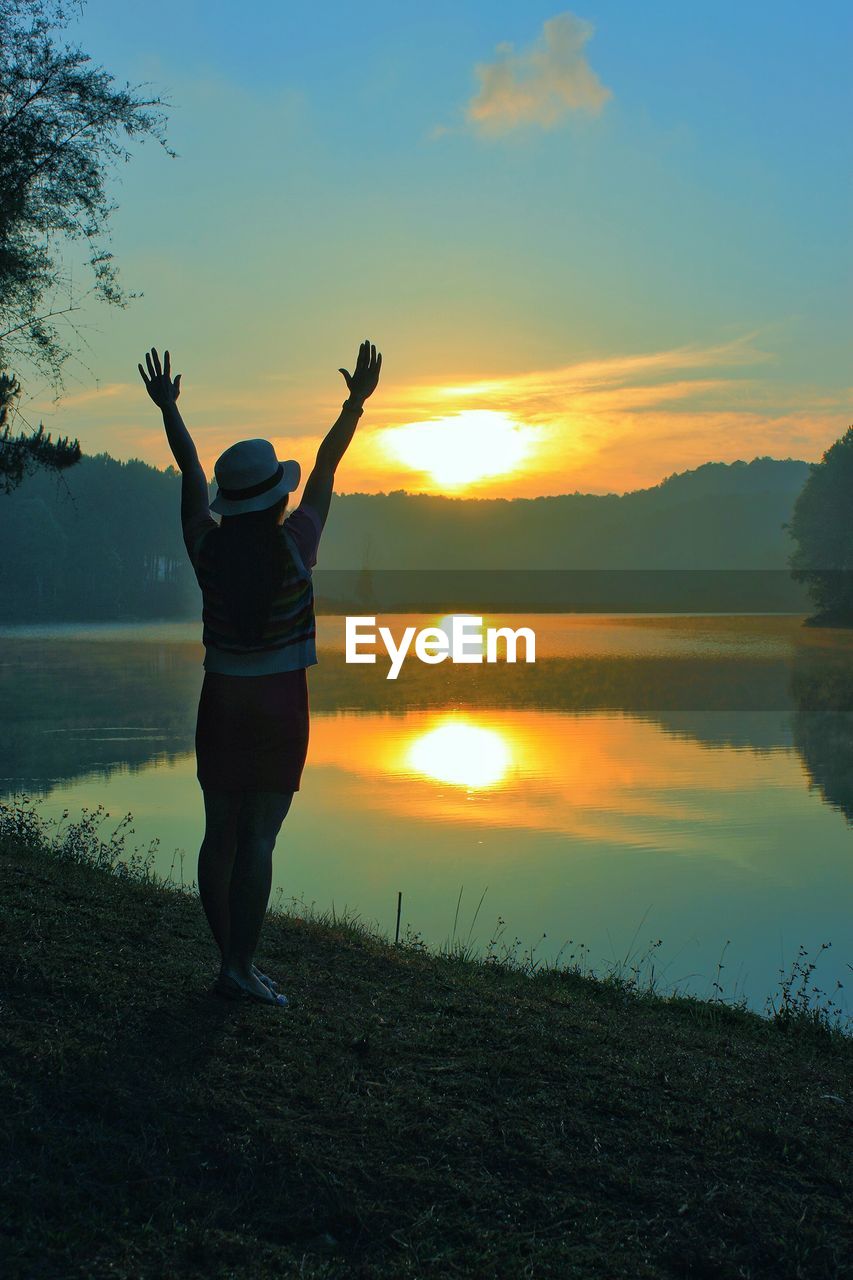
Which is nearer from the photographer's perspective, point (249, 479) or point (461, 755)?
point (249, 479)

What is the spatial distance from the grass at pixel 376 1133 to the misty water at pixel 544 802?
0.95 m

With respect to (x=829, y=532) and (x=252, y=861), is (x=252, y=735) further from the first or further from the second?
(x=829, y=532)

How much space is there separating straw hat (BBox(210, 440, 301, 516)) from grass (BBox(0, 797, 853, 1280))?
2190 mm

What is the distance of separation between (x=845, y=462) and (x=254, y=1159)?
7601cm

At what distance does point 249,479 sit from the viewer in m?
5.17

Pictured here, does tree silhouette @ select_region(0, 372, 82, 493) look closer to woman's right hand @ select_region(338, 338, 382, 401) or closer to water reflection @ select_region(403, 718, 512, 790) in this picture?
woman's right hand @ select_region(338, 338, 382, 401)

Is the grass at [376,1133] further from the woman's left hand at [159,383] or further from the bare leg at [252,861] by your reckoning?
the woman's left hand at [159,383]

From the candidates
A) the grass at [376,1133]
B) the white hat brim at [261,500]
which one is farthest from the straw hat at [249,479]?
the grass at [376,1133]

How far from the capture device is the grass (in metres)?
3.45

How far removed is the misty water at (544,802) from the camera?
13500 millimetres

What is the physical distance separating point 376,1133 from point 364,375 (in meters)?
3.36

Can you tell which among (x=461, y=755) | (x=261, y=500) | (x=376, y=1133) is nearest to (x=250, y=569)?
(x=261, y=500)

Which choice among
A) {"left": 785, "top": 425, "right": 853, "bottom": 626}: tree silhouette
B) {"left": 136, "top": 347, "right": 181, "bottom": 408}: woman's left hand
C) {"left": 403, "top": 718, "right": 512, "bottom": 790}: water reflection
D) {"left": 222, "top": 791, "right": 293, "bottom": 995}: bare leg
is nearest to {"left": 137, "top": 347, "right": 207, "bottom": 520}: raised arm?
{"left": 136, "top": 347, "right": 181, "bottom": 408}: woman's left hand

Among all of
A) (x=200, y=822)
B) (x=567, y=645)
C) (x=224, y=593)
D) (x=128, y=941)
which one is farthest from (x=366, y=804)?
(x=567, y=645)
